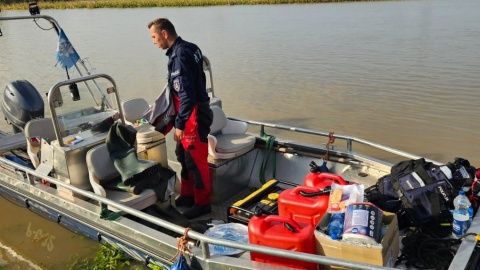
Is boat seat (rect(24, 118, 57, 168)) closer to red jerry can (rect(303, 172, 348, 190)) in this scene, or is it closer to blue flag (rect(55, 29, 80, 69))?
blue flag (rect(55, 29, 80, 69))

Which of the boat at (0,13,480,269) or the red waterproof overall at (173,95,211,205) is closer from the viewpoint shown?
the boat at (0,13,480,269)

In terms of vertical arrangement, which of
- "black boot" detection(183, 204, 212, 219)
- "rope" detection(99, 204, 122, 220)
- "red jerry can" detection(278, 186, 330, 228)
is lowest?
"black boot" detection(183, 204, 212, 219)

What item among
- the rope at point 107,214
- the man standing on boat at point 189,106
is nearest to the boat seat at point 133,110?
the man standing on boat at point 189,106

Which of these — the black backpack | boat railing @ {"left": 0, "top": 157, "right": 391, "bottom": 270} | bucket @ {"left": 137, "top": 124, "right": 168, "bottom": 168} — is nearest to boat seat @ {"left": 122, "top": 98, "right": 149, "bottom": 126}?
bucket @ {"left": 137, "top": 124, "right": 168, "bottom": 168}

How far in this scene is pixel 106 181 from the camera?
131 inches

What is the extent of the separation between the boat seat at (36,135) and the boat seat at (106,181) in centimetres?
73

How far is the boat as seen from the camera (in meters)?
2.67

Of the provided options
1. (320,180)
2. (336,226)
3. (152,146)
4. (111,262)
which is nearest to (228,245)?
(336,226)

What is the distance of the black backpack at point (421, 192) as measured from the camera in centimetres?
266

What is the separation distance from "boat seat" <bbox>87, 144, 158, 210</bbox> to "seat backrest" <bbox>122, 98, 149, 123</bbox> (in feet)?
4.08

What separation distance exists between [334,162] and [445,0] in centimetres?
2244

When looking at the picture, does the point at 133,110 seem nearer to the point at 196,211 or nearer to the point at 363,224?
the point at 196,211

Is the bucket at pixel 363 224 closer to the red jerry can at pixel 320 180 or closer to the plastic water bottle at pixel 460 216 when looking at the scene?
the plastic water bottle at pixel 460 216

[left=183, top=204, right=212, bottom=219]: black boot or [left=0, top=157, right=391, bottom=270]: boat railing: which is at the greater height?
[left=0, top=157, right=391, bottom=270]: boat railing
